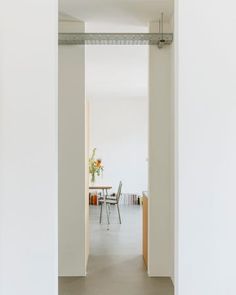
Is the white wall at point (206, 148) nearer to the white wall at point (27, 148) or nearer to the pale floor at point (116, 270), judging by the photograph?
the white wall at point (27, 148)

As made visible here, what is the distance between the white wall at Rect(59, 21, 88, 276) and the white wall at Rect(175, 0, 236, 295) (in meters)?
2.39

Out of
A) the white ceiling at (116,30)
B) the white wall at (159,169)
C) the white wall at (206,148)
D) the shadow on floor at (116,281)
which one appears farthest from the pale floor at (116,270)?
the white ceiling at (116,30)

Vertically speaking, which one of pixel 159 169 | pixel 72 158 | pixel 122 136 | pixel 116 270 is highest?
pixel 122 136

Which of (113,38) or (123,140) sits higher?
(113,38)

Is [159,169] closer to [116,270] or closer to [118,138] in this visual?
[116,270]

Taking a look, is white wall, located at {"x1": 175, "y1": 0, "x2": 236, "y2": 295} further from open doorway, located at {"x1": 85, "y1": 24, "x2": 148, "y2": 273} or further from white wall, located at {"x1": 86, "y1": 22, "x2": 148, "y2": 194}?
white wall, located at {"x1": 86, "y1": 22, "x2": 148, "y2": 194}

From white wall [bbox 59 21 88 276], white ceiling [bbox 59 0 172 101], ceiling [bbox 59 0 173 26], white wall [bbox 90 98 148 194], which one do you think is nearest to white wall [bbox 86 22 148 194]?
white wall [bbox 90 98 148 194]

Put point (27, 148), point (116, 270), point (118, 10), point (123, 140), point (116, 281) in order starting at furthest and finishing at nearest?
1. point (123, 140)
2. point (116, 270)
3. point (116, 281)
4. point (118, 10)
5. point (27, 148)

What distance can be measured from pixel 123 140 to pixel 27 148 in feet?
26.2

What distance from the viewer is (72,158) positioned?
14.2 feet

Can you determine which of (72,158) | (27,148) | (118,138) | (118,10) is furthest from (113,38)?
(118,138)

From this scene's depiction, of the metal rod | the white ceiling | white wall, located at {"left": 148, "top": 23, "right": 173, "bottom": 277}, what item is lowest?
white wall, located at {"left": 148, "top": 23, "right": 173, "bottom": 277}

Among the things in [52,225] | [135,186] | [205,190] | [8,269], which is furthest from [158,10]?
[135,186]

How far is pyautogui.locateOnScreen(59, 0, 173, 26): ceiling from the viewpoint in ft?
12.2
